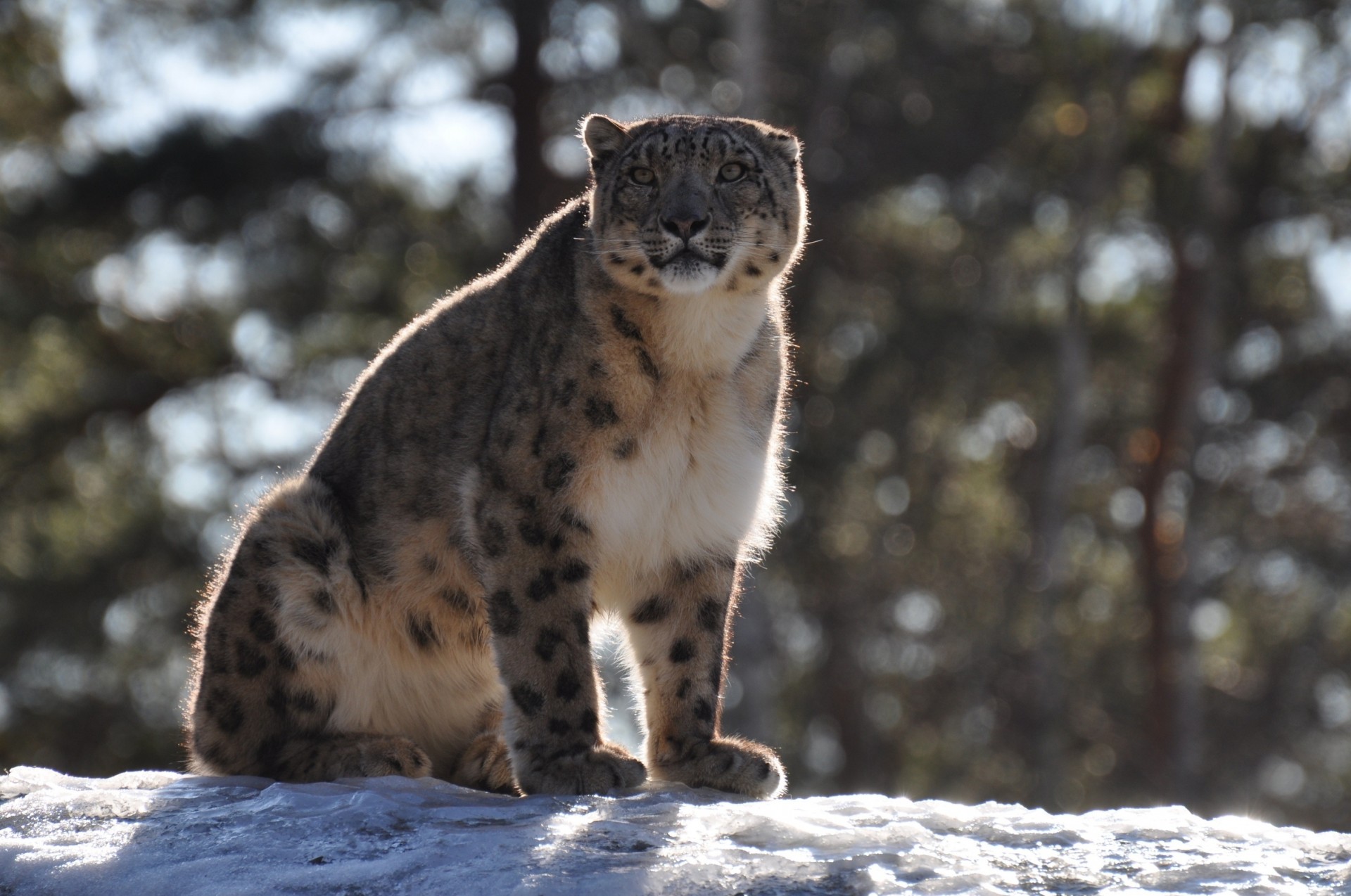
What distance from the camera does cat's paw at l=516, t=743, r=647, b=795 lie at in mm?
5055

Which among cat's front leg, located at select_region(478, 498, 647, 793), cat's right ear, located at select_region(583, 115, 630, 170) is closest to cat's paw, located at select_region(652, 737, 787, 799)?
cat's front leg, located at select_region(478, 498, 647, 793)

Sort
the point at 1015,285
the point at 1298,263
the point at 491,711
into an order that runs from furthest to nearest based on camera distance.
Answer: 1. the point at 1015,285
2. the point at 1298,263
3. the point at 491,711

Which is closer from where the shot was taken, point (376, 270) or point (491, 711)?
point (491, 711)

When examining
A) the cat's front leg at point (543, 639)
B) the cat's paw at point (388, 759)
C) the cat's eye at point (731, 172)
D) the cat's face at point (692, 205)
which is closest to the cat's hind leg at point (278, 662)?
the cat's paw at point (388, 759)

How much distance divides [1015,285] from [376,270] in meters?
8.16

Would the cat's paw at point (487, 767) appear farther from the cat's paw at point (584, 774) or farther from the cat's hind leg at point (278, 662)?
the cat's paw at point (584, 774)

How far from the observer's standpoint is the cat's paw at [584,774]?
5055mm

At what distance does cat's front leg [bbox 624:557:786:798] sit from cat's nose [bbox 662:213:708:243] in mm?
1177

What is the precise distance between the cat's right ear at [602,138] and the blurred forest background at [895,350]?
8.09 metres

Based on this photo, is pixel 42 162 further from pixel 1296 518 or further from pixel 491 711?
pixel 1296 518

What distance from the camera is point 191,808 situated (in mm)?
4602

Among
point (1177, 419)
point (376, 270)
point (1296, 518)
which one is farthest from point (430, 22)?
point (1296, 518)

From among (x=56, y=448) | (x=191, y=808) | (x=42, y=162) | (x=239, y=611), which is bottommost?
(x=191, y=808)

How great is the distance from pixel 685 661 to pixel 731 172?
1761 millimetres
